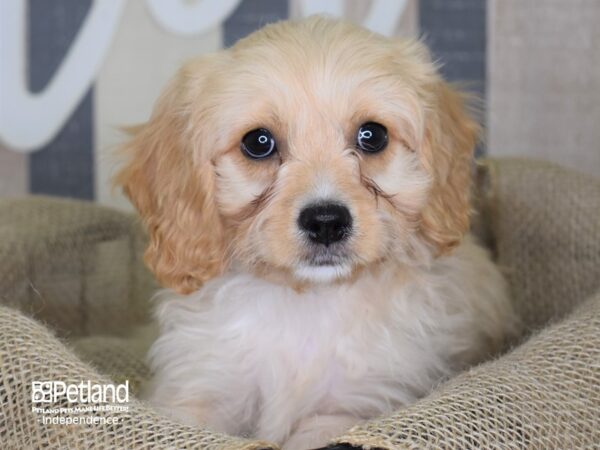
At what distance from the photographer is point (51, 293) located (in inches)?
129

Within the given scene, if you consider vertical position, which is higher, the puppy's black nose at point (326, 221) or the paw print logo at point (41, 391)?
the puppy's black nose at point (326, 221)

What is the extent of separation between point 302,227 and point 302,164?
18 centimetres

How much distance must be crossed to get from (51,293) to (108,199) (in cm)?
95

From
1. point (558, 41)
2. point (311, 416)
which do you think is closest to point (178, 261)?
point (311, 416)

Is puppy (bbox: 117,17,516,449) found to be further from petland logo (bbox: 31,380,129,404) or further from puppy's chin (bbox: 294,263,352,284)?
petland logo (bbox: 31,380,129,404)

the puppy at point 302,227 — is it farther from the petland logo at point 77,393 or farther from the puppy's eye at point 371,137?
the petland logo at point 77,393

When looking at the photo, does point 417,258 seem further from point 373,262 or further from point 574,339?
point 574,339

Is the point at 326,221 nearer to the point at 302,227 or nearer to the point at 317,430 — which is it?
the point at 302,227

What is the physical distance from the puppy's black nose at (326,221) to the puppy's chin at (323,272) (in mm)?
71

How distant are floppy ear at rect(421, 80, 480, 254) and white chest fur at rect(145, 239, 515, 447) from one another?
5.5 inches

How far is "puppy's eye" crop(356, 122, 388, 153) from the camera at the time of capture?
230cm

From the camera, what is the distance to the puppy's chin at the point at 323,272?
2176 millimetres

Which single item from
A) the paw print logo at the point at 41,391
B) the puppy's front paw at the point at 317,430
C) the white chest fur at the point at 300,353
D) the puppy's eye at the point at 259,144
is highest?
the puppy's eye at the point at 259,144

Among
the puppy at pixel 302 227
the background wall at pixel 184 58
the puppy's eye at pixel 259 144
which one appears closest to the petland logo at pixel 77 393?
the puppy at pixel 302 227
